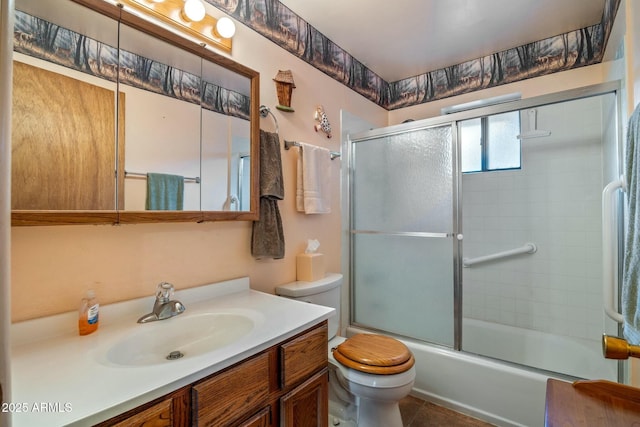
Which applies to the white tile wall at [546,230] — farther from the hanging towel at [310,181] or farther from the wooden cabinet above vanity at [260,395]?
the wooden cabinet above vanity at [260,395]

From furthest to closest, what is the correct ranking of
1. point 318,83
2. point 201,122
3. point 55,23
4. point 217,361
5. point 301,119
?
point 318,83 → point 301,119 → point 201,122 → point 55,23 → point 217,361

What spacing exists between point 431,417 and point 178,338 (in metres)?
1.58

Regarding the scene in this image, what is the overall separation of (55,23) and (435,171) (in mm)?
2019

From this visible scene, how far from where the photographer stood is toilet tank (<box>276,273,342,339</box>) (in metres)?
1.58

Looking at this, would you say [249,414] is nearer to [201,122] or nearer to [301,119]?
[201,122]

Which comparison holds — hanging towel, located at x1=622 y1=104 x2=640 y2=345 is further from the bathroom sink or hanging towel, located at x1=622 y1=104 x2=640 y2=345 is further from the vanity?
the bathroom sink

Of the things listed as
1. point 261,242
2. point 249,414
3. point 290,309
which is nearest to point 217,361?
point 249,414

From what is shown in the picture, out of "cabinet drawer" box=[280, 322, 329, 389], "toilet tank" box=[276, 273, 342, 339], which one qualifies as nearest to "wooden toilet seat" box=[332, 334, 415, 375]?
"toilet tank" box=[276, 273, 342, 339]

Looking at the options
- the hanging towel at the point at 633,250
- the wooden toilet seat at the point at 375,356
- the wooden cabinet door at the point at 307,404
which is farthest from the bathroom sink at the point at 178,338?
the hanging towel at the point at 633,250

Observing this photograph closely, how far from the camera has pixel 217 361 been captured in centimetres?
77

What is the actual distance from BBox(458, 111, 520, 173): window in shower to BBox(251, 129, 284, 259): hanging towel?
1.37m

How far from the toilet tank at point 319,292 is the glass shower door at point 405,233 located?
24.0 inches

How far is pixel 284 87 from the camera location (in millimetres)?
1698

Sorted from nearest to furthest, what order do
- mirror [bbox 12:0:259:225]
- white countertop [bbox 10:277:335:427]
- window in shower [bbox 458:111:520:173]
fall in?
white countertop [bbox 10:277:335:427] → mirror [bbox 12:0:259:225] → window in shower [bbox 458:111:520:173]
